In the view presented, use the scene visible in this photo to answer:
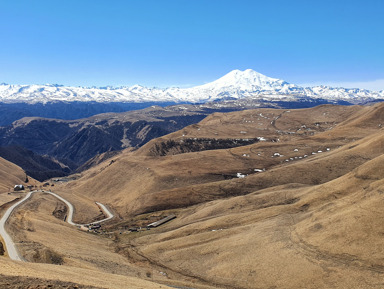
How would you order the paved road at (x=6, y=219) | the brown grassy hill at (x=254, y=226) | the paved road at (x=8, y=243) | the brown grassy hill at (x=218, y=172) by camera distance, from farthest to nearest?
the brown grassy hill at (x=218, y=172) → the paved road at (x=6, y=219) → the paved road at (x=8, y=243) → the brown grassy hill at (x=254, y=226)

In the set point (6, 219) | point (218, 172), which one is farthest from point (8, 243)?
point (218, 172)

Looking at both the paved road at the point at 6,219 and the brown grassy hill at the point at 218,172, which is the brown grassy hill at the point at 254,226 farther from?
the paved road at the point at 6,219

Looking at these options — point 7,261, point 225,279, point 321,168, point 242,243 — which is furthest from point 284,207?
point 7,261

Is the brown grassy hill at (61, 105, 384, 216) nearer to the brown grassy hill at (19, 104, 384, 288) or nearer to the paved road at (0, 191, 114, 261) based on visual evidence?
the brown grassy hill at (19, 104, 384, 288)

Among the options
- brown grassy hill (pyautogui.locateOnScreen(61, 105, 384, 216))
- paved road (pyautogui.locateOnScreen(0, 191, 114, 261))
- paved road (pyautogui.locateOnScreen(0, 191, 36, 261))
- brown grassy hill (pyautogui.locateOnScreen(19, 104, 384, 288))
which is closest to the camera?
brown grassy hill (pyautogui.locateOnScreen(19, 104, 384, 288))

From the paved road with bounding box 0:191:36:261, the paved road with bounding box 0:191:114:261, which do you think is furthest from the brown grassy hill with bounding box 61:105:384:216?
the paved road with bounding box 0:191:36:261

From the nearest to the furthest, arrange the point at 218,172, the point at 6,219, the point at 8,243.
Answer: the point at 8,243 < the point at 6,219 < the point at 218,172

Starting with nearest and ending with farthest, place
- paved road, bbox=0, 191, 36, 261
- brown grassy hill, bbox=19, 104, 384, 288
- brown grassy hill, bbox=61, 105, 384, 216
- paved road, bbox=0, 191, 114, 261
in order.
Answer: brown grassy hill, bbox=19, 104, 384, 288
paved road, bbox=0, 191, 36, 261
paved road, bbox=0, 191, 114, 261
brown grassy hill, bbox=61, 105, 384, 216

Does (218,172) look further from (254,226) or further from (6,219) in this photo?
(6,219)

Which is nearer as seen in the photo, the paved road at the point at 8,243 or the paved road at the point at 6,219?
the paved road at the point at 8,243

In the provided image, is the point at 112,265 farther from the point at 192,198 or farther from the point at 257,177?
the point at 257,177

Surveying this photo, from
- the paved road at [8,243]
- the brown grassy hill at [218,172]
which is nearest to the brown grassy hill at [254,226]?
the brown grassy hill at [218,172]

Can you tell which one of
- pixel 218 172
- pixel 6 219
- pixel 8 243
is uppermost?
pixel 218 172
